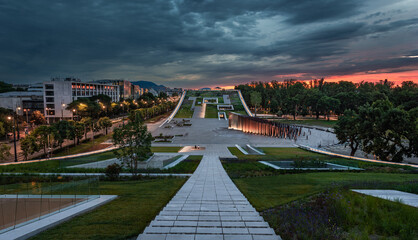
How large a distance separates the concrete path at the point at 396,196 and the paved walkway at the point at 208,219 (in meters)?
5.71

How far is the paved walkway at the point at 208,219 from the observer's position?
18.2ft

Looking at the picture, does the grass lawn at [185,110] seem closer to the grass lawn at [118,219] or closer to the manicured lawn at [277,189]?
the manicured lawn at [277,189]

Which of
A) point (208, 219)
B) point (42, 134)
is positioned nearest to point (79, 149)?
point (42, 134)

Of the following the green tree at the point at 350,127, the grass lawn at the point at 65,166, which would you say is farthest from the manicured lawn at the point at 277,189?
the green tree at the point at 350,127

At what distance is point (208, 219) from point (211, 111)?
7263cm

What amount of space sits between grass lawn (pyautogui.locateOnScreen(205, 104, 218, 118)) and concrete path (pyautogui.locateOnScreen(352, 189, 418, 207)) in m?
63.5

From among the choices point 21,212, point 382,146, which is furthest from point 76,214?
point 382,146

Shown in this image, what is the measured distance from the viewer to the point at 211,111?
79312mm

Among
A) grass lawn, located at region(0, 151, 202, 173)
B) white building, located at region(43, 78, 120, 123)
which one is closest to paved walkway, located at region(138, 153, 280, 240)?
grass lawn, located at region(0, 151, 202, 173)

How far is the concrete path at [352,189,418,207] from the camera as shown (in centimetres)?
866

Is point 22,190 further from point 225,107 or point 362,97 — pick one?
point 362,97

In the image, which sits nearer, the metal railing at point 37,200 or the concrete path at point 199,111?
the metal railing at point 37,200

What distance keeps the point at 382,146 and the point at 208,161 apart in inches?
774

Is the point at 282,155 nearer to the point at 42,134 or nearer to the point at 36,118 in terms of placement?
the point at 42,134
